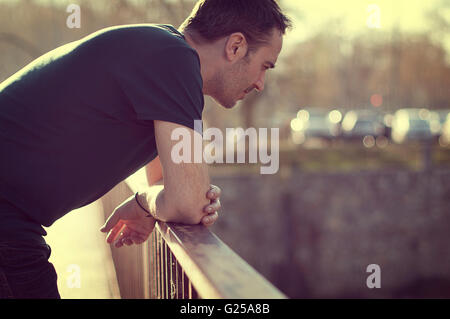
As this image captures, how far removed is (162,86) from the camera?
1.81m

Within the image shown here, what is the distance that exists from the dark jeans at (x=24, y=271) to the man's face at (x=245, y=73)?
0.93 metres

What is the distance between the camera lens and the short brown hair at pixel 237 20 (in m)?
2.17

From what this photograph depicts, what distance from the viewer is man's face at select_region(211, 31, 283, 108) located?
2287 millimetres

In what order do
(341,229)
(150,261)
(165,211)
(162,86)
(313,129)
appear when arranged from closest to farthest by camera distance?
(162,86) < (165,211) < (150,261) < (341,229) < (313,129)

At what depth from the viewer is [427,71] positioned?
1599 inches

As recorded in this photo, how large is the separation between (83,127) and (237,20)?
729 millimetres

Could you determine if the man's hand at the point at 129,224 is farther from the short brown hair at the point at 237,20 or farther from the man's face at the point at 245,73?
the short brown hair at the point at 237,20

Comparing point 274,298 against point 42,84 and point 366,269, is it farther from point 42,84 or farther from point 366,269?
point 366,269

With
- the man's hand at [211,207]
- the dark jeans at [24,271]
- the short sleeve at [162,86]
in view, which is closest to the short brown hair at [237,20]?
the short sleeve at [162,86]

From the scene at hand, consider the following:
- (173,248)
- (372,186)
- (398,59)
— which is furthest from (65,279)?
(398,59)

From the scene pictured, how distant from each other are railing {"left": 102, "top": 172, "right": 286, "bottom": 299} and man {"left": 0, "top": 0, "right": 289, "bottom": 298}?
0.18 m

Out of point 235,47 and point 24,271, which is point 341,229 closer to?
point 235,47

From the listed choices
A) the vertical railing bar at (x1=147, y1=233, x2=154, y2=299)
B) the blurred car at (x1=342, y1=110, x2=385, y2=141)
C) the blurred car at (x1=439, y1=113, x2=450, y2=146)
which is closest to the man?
the vertical railing bar at (x1=147, y1=233, x2=154, y2=299)

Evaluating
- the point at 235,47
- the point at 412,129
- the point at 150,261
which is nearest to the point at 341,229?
the point at 412,129
